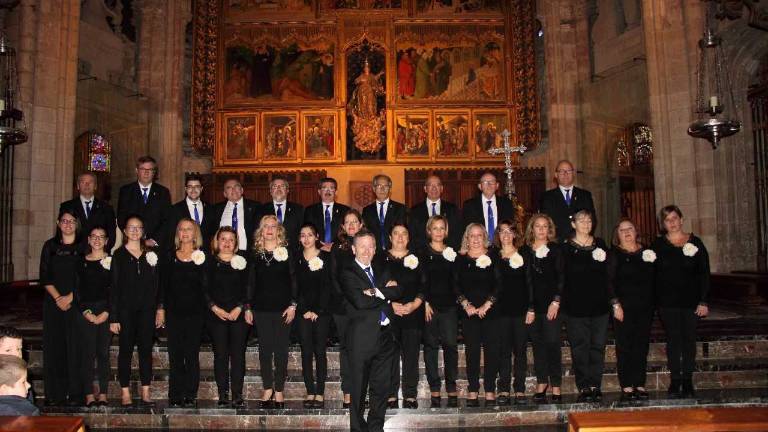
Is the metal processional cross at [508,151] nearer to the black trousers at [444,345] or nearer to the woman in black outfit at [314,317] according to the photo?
the black trousers at [444,345]

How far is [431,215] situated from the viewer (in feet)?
19.8

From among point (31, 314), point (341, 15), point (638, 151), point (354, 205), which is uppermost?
point (341, 15)

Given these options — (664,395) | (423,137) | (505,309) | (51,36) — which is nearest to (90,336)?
(505,309)

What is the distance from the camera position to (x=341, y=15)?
565 inches

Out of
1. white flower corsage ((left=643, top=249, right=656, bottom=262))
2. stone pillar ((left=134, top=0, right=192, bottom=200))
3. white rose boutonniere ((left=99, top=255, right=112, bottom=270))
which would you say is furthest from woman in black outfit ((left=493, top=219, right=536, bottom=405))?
stone pillar ((left=134, top=0, right=192, bottom=200))

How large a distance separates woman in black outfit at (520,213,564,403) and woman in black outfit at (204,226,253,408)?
2488mm

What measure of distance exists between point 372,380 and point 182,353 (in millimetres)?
1722

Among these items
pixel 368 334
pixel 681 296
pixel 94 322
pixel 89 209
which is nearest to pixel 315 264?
pixel 368 334

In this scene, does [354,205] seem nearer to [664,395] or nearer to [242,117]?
[242,117]

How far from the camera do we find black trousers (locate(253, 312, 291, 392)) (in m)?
5.20

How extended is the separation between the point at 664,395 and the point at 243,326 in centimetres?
372

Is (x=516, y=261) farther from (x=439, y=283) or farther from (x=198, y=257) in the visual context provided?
(x=198, y=257)

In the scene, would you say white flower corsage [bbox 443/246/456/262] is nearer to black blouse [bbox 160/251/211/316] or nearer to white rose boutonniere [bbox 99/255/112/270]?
black blouse [bbox 160/251/211/316]

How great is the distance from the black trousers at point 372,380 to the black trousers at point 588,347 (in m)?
1.69
